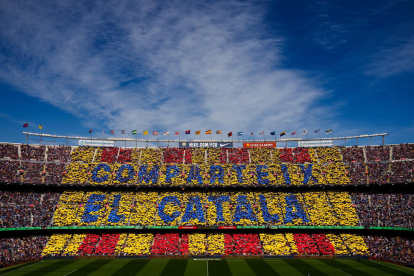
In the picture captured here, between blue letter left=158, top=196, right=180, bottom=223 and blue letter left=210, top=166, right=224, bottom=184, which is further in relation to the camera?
blue letter left=210, top=166, right=224, bottom=184

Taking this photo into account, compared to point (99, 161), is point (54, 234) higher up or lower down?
lower down

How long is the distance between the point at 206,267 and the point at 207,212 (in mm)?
17588

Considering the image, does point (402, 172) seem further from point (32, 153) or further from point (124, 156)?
point (32, 153)

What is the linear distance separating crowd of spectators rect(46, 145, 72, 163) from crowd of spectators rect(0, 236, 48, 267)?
21.7 meters

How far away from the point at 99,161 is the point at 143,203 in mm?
19941

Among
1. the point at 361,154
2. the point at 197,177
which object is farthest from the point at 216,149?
the point at 361,154

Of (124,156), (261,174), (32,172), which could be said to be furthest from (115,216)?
(261,174)

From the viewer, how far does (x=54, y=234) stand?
200 ft

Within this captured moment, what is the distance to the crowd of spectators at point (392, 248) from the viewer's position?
52.0 m

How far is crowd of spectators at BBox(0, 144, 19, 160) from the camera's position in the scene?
6888cm

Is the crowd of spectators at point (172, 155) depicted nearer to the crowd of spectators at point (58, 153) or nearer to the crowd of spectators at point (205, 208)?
the crowd of spectators at point (205, 208)

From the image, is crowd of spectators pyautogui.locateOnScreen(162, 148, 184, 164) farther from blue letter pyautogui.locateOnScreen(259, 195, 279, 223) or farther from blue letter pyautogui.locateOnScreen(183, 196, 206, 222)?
blue letter pyautogui.locateOnScreen(259, 195, 279, 223)

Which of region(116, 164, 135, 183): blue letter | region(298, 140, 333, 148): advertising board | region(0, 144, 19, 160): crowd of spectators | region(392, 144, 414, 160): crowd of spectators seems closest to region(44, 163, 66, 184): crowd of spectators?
region(0, 144, 19, 160): crowd of spectators

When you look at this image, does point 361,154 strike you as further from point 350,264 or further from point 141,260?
point 141,260
